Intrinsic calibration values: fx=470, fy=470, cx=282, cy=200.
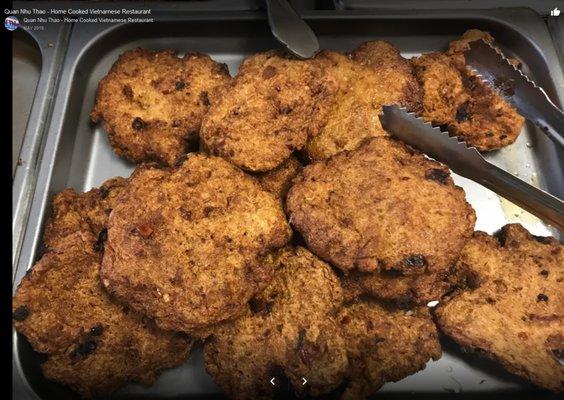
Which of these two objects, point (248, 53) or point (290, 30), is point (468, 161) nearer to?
point (290, 30)

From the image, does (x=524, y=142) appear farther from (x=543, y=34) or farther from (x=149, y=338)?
(x=149, y=338)

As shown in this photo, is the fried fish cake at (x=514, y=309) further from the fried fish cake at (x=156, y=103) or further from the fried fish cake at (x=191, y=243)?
the fried fish cake at (x=156, y=103)

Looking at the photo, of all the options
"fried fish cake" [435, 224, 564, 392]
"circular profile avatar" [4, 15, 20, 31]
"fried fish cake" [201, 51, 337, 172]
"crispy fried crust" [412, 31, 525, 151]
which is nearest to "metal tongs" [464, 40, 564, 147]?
"crispy fried crust" [412, 31, 525, 151]

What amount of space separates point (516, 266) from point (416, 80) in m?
0.80

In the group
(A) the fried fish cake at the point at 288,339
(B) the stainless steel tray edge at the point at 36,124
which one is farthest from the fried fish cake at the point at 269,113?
(B) the stainless steel tray edge at the point at 36,124

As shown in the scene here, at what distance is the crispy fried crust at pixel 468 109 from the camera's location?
6.13 feet

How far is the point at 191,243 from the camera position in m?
1.47

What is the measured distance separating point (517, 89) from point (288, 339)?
1.30 m

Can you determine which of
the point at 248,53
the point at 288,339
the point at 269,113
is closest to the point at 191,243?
the point at 288,339

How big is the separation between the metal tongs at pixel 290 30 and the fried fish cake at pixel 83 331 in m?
1.07

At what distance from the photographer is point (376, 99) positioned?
180cm

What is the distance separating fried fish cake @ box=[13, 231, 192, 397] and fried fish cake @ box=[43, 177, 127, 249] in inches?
3.7

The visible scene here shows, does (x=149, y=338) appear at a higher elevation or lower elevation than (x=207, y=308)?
lower
